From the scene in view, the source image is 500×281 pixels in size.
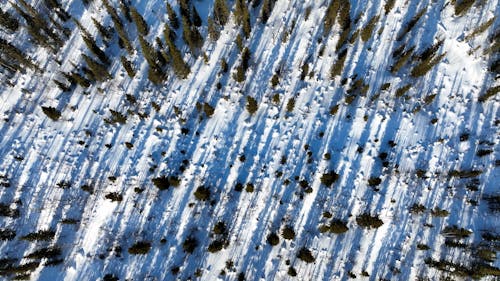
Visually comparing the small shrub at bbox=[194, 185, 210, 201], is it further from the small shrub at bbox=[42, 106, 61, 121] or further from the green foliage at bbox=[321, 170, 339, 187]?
the small shrub at bbox=[42, 106, 61, 121]

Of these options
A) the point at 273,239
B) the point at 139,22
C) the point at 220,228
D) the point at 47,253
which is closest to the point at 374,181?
the point at 273,239

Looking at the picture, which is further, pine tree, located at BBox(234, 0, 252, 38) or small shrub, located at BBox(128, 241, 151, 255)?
pine tree, located at BBox(234, 0, 252, 38)

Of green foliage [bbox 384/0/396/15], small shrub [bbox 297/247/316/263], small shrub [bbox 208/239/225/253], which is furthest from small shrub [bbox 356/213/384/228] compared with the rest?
green foliage [bbox 384/0/396/15]

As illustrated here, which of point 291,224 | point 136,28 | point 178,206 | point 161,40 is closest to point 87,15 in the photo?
point 136,28

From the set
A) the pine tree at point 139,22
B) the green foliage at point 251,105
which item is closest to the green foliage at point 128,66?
the pine tree at point 139,22

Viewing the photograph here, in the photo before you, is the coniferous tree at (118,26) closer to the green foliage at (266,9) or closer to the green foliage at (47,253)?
the green foliage at (266,9)

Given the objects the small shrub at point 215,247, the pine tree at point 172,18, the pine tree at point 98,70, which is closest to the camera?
the small shrub at point 215,247

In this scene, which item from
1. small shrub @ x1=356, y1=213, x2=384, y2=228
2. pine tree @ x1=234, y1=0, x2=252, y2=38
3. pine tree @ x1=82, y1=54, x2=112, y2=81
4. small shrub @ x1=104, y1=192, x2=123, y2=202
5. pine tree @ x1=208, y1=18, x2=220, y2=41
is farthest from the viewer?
pine tree @ x1=208, y1=18, x2=220, y2=41
